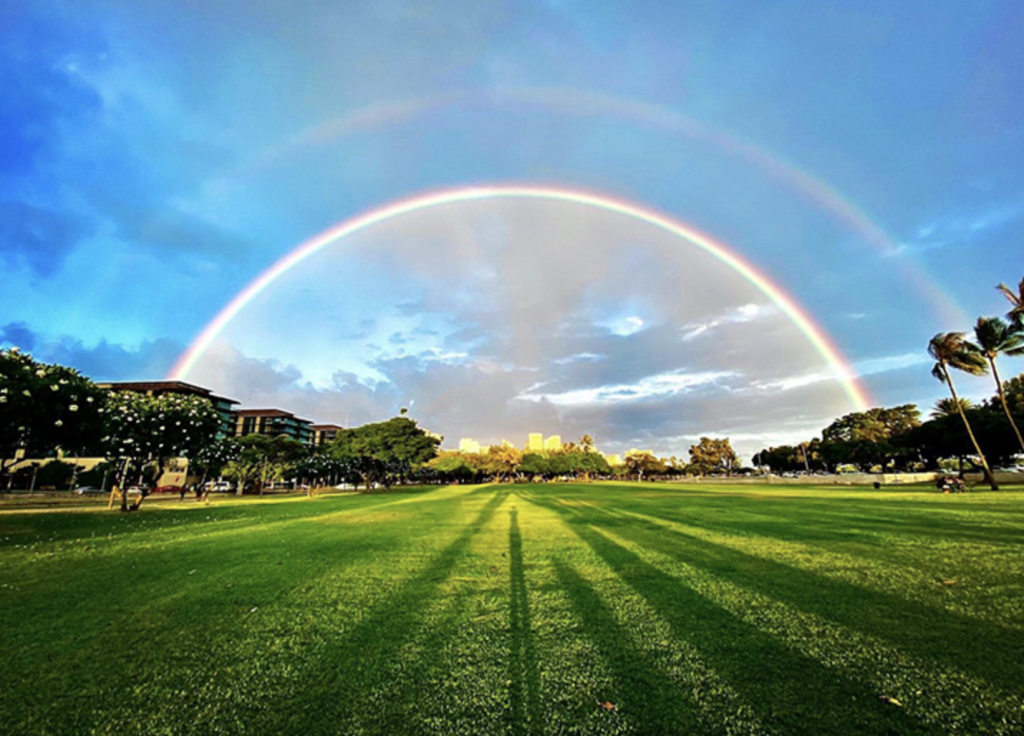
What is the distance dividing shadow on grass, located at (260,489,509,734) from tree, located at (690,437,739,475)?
142042mm

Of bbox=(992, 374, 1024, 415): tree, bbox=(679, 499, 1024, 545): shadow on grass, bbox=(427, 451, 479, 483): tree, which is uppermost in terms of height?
bbox=(992, 374, 1024, 415): tree

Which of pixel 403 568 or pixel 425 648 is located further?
pixel 403 568

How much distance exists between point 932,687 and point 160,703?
6.81 metres

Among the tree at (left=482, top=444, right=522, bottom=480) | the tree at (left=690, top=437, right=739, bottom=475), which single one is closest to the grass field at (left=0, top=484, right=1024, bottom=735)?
the tree at (left=482, top=444, right=522, bottom=480)

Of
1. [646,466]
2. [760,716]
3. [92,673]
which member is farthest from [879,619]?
[646,466]

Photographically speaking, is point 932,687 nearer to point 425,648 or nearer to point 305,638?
point 425,648

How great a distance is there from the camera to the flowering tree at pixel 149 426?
24953 millimetres

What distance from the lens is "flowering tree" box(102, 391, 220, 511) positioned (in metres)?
25.0

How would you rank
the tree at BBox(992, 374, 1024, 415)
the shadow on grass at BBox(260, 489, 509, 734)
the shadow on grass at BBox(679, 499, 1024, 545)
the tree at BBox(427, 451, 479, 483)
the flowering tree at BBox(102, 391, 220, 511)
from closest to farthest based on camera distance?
1. the shadow on grass at BBox(260, 489, 509, 734)
2. the shadow on grass at BBox(679, 499, 1024, 545)
3. the flowering tree at BBox(102, 391, 220, 511)
4. the tree at BBox(992, 374, 1024, 415)
5. the tree at BBox(427, 451, 479, 483)

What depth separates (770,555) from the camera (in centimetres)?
984

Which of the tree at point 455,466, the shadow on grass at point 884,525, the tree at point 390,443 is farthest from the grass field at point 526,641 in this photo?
the tree at point 455,466

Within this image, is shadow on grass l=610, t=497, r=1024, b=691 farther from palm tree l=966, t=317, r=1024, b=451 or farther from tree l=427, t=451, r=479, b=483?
tree l=427, t=451, r=479, b=483

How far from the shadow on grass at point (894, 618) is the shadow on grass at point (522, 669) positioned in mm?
3770

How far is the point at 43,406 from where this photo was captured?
19.9 meters
